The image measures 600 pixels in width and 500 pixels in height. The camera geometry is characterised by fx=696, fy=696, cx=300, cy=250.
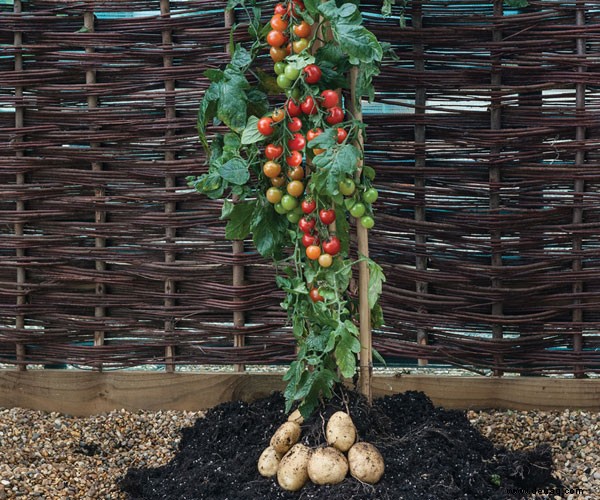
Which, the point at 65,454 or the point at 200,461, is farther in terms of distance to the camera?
the point at 65,454

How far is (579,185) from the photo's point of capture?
247cm

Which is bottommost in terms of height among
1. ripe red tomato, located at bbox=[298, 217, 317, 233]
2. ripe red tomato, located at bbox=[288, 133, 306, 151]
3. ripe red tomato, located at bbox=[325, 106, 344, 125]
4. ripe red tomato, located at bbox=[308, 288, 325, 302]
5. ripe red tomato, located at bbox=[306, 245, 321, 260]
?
ripe red tomato, located at bbox=[308, 288, 325, 302]

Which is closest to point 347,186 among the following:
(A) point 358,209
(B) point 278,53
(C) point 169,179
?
(A) point 358,209

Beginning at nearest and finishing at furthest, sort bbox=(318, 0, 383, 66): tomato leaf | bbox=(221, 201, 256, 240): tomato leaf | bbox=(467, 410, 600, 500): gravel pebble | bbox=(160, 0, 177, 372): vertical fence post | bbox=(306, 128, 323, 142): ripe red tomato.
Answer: bbox=(318, 0, 383, 66): tomato leaf, bbox=(306, 128, 323, 142): ripe red tomato, bbox=(221, 201, 256, 240): tomato leaf, bbox=(467, 410, 600, 500): gravel pebble, bbox=(160, 0, 177, 372): vertical fence post

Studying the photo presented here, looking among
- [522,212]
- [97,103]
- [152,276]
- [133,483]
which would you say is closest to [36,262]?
[152,276]

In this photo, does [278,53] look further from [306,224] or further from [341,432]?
[341,432]

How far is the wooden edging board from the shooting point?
101 inches

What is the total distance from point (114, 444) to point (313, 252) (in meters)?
1.19

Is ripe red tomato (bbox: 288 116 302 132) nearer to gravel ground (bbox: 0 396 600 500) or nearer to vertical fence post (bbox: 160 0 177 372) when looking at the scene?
vertical fence post (bbox: 160 0 177 372)

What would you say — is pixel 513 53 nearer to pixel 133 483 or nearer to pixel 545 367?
pixel 545 367

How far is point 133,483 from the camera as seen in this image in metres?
2.12

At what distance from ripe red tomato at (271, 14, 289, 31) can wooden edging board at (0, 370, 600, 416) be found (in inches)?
52.4

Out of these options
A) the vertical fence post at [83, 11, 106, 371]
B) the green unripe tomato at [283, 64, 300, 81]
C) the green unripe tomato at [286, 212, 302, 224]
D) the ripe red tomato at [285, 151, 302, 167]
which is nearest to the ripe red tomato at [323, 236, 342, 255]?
the green unripe tomato at [286, 212, 302, 224]

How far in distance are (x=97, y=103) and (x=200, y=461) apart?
4.57ft
